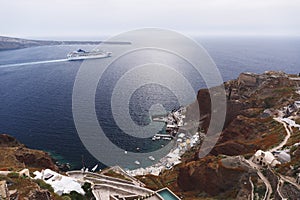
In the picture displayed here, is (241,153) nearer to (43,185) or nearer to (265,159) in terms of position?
(265,159)

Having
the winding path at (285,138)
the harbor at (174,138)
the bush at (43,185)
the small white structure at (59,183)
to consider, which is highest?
the winding path at (285,138)

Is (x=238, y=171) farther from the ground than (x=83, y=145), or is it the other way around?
(x=238, y=171)

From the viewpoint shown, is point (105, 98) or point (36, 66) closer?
point (105, 98)

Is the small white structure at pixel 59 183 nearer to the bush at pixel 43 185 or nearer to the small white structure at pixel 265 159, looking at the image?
the bush at pixel 43 185

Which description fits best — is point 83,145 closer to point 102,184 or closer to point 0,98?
point 102,184

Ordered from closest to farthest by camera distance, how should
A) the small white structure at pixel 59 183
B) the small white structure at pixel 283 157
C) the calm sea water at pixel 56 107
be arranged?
the small white structure at pixel 59 183, the small white structure at pixel 283 157, the calm sea water at pixel 56 107

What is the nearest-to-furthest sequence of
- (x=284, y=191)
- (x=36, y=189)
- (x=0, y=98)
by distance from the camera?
(x=36, y=189)
(x=284, y=191)
(x=0, y=98)

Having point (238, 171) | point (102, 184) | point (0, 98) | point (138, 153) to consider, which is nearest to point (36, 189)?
point (102, 184)

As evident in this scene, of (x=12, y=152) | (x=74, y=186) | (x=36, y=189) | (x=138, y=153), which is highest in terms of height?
(x=36, y=189)

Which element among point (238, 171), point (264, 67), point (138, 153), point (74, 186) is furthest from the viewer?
point (264, 67)

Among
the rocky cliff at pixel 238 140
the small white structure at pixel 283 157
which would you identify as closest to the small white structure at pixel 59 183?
the rocky cliff at pixel 238 140
